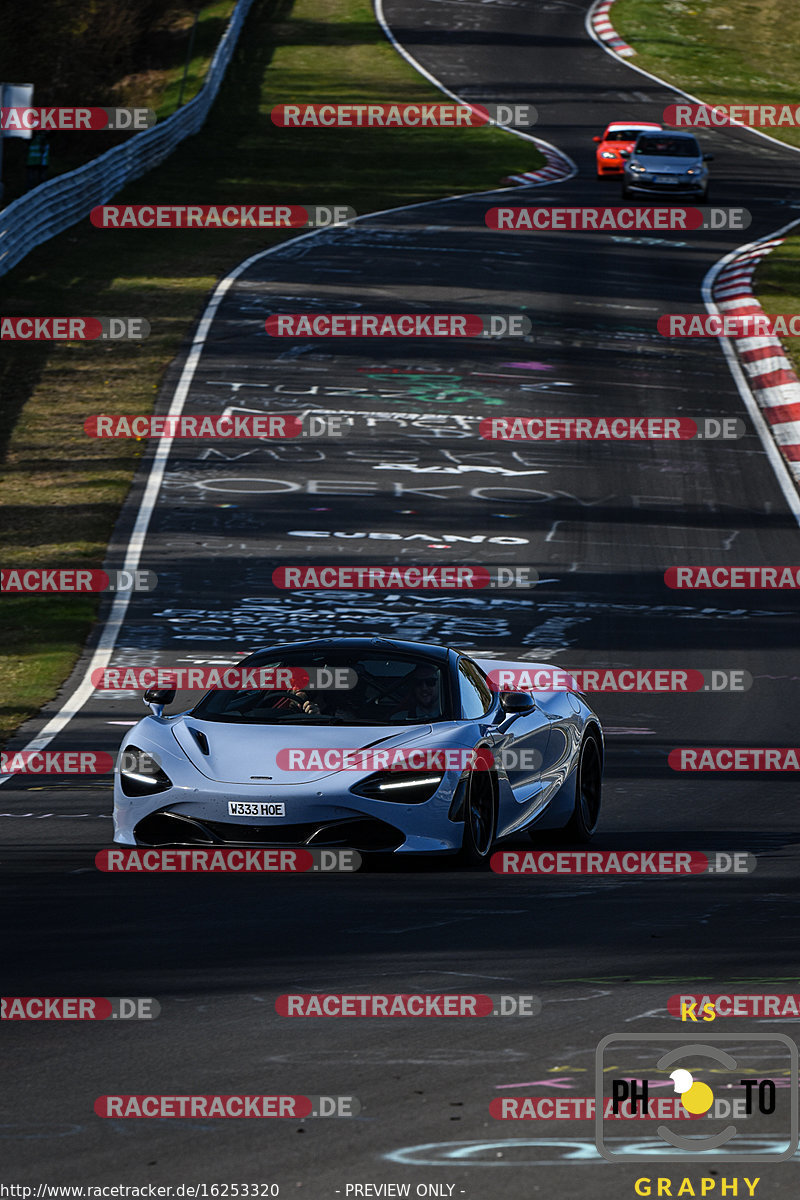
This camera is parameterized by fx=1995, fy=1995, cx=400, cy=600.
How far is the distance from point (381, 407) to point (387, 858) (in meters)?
19.3

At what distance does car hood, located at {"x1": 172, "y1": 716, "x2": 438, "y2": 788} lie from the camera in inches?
408

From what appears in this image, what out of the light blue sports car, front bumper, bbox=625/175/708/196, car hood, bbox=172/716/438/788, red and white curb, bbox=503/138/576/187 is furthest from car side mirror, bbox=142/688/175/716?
red and white curb, bbox=503/138/576/187

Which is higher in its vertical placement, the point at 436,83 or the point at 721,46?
the point at 721,46

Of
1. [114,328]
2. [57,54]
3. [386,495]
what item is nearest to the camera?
[386,495]

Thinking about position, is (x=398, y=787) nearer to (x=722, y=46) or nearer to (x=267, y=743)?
(x=267, y=743)

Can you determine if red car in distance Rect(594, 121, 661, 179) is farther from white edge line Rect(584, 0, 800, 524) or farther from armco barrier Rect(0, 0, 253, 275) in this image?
armco barrier Rect(0, 0, 253, 275)

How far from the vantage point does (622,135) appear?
4841 centimetres

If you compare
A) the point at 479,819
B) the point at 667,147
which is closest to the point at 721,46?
the point at 667,147

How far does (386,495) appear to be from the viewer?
2581 centimetres

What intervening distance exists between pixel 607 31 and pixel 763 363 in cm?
4317

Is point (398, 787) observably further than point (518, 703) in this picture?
No

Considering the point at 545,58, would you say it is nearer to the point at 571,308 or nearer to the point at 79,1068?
the point at 571,308

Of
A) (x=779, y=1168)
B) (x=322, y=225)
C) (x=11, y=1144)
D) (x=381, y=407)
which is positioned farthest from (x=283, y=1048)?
(x=322, y=225)

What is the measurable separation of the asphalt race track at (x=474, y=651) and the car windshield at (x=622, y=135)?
1242 mm
